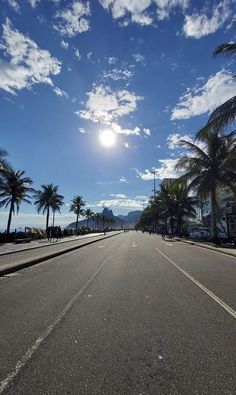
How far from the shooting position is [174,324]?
19.1 feet

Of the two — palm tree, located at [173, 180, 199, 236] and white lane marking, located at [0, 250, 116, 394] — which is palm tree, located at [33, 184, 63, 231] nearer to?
palm tree, located at [173, 180, 199, 236]

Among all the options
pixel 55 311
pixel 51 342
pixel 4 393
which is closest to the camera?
pixel 4 393

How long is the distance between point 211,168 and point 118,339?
3029 cm

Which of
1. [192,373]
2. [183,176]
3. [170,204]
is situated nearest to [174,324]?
[192,373]

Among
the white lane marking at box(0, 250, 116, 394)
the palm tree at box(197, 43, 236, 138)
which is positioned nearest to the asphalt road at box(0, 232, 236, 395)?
the white lane marking at box(0, 250, 116, 394)

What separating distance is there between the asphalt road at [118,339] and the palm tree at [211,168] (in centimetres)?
2406

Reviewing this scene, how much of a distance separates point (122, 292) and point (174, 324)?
3.05 m

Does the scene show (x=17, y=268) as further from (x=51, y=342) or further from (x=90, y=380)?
(x=90, y=380)

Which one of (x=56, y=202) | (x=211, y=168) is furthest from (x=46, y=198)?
(x=211, y=168)

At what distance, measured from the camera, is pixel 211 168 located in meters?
33.5

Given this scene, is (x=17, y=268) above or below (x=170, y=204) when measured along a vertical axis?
below

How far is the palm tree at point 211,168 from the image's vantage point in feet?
106

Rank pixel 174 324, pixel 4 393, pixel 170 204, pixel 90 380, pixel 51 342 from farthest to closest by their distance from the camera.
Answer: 1. pixel 170 204
2. pixel 174 324
3. pixel 51 342
4. pixel 90 380
5. pixel 4 393

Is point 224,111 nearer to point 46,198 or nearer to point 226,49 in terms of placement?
point 226,49
